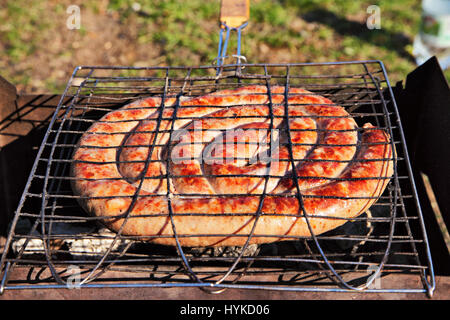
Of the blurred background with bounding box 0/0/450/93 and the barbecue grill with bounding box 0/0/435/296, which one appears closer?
the barbecue grill with bounding box 0/0/435/296

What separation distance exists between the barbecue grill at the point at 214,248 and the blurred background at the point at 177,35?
3.22m

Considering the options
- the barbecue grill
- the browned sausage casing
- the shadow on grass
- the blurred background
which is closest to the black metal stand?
the barbecue grill

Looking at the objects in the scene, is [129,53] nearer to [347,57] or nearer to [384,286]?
[347,57]

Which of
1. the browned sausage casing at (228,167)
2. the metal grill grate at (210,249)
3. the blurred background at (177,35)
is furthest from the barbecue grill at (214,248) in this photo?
the blurred background at (177,35)

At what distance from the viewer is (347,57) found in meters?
7.07

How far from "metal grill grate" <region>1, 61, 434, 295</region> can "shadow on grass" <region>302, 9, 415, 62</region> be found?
399 cm

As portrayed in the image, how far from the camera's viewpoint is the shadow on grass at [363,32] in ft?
24.1

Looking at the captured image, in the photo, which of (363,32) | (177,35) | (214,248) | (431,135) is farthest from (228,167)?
(363,32)

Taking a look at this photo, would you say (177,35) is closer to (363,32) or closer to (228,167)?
(363,32)

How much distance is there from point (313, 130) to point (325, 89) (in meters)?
1.21

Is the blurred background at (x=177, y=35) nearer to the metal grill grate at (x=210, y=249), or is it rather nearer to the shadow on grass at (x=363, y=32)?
the shadow on grass at (x=363, y=32)

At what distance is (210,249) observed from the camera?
3551mm

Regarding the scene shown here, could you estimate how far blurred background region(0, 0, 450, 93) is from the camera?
702 cm

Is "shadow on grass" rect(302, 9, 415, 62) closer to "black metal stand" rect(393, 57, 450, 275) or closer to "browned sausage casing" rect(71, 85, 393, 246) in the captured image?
"black metal stand" rect(393, 57, 450, 275)
